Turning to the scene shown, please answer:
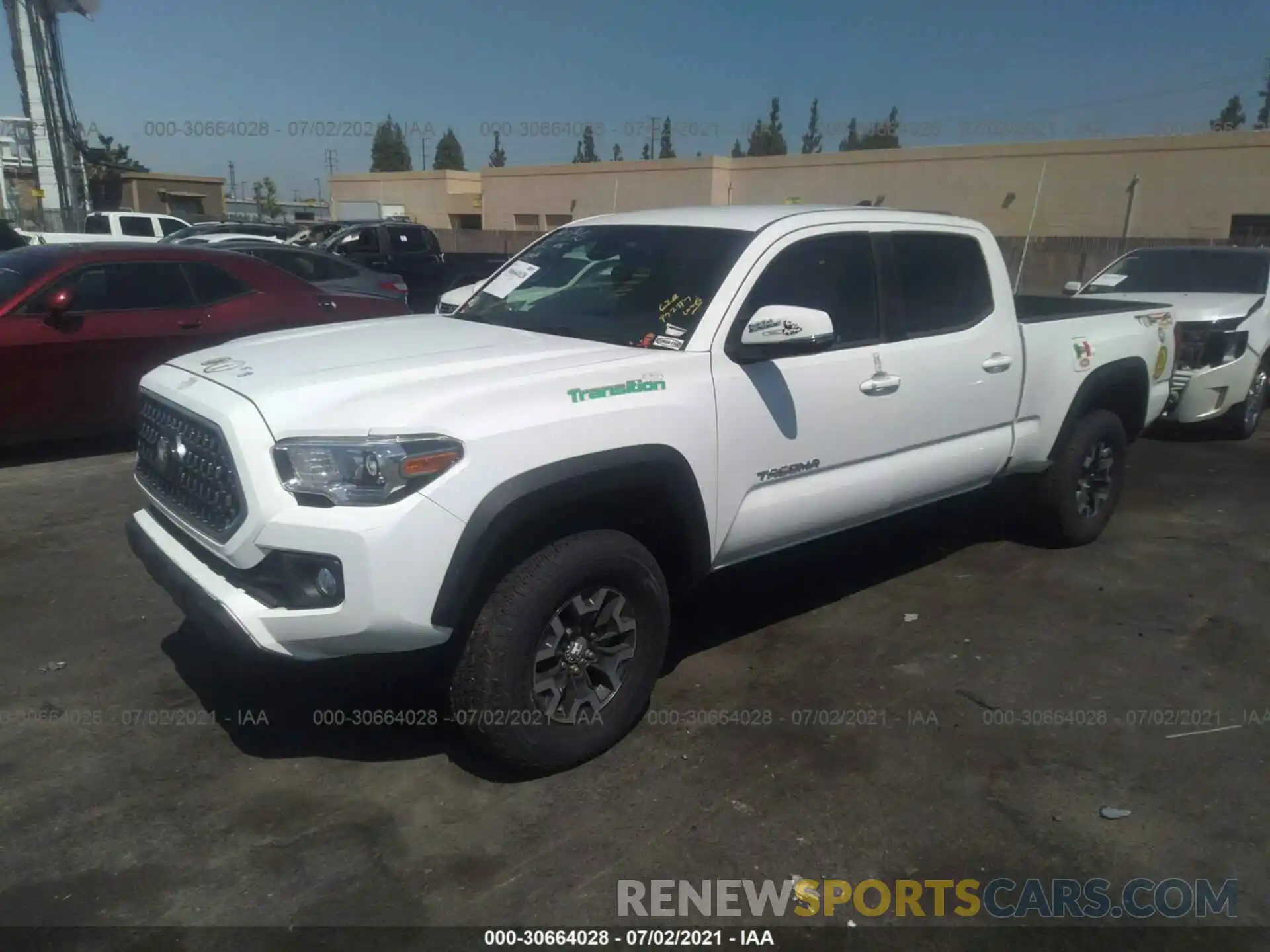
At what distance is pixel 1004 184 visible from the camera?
125 ft

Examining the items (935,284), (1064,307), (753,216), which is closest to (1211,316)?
(1064,307)

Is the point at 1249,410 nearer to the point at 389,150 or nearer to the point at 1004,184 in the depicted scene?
the point at 1004,184

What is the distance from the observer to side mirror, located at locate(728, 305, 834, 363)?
3566 mm

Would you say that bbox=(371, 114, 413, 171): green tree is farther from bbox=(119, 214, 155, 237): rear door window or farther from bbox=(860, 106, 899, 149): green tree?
bbox=(119, 214, 155, 237): rear door window

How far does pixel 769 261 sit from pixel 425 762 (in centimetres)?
234

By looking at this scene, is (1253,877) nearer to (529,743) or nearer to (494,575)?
(529,743)

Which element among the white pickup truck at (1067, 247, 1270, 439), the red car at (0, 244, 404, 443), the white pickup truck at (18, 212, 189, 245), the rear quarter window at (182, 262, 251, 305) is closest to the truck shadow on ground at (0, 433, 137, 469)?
the red car at (0, 244, 404, 443)

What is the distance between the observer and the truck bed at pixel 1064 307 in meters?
5.74

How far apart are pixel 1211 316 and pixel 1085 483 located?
3694 mm

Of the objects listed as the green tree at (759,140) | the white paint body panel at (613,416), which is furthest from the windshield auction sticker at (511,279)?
the green tree at (759,140)

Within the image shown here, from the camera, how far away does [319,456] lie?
2941 millimetres

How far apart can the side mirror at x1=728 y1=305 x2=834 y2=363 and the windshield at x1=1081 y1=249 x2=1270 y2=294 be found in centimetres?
720

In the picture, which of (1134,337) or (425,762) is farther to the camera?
(1134,337)

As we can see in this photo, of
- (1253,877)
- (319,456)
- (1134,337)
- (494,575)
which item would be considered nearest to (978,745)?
(1253,877)
